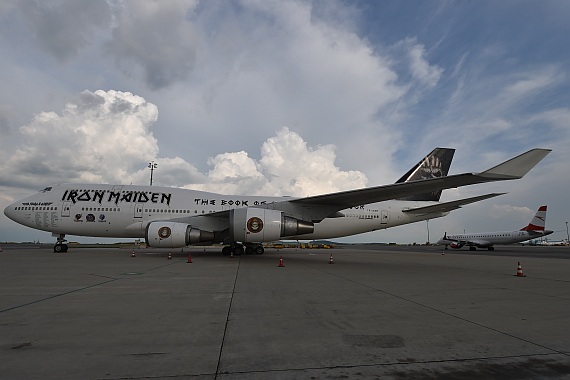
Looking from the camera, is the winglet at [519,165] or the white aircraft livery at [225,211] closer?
the winglet at [519,165]

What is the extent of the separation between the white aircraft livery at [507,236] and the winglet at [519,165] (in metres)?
36.6

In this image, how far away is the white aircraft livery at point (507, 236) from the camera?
39.6 metres

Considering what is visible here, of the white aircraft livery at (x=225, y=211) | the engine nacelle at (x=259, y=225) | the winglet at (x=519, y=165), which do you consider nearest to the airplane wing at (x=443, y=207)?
the white aircraft livery at (x=225, y=211)

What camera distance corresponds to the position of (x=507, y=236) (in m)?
41.8

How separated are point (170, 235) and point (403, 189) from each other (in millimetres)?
10506

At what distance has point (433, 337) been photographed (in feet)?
12.7

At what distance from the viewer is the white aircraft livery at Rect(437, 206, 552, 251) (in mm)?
39625

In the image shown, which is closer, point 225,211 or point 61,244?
point 225,211

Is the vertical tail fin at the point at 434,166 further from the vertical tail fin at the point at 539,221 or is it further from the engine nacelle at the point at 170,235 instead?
the vertical tail fin at the point at 539,221

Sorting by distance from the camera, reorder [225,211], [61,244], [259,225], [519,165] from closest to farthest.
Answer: [519,165], [259,225], [225,211], [61,244]

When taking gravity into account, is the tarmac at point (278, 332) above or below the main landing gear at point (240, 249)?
below

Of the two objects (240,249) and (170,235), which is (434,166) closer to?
(240,249)

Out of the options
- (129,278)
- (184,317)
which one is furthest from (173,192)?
(184,317)

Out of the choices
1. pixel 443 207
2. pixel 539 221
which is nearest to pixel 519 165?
pixel 443 207
